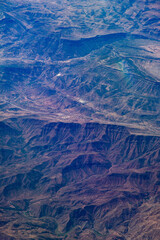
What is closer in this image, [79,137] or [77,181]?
[77,181]

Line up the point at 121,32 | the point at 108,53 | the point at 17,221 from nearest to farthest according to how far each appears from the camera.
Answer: the point at 17,221 < the point at 108,53 < the point at 121,32

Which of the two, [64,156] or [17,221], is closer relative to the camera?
[17,221]

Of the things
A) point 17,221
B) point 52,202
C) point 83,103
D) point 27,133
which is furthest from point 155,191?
point 83,103

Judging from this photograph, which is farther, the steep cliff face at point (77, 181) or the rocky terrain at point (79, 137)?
the rocky terrain at point (79, 137)

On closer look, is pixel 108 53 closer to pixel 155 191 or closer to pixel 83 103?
pixel 83 103

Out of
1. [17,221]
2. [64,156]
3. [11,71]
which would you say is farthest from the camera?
[11,71]
